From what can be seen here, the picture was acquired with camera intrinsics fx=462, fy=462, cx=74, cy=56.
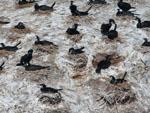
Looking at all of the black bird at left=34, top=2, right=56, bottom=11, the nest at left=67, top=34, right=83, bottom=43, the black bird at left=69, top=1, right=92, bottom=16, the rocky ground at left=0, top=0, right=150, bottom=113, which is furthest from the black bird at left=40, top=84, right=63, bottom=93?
the black bird at left=34, top=2, right=56, bottom=11

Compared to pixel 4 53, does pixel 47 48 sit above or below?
above

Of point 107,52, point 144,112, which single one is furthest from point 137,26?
point 144,112

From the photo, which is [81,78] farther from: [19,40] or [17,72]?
[19,40]

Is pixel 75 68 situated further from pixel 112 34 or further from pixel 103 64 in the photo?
pixel 112 34

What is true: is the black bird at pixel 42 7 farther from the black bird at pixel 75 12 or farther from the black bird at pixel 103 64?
the black bird at pixel 103 64

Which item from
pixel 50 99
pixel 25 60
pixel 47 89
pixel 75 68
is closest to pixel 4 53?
pixel 25 60

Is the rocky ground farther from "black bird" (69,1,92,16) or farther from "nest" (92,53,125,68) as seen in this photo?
"black bird" (69,1,92,16)

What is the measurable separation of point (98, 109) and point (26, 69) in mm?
5675

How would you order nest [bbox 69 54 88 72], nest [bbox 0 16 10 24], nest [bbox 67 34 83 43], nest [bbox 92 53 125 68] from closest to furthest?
nest [bbox 69 54 88 72] → nest [bbox 92 53 125 68] → nest [bbox 67 34 83 43] → nest [bbox 0 16 10 24]

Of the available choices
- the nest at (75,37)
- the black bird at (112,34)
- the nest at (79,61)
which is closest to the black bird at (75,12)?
the nest at (75,37)

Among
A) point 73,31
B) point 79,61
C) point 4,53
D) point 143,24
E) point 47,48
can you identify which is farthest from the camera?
point 143,24

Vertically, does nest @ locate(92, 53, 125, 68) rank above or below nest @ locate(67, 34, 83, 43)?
above

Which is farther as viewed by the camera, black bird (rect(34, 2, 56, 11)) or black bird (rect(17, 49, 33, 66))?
black bird (rect(34, 2, 56, 11))

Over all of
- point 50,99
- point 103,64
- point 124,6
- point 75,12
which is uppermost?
point 50,99
